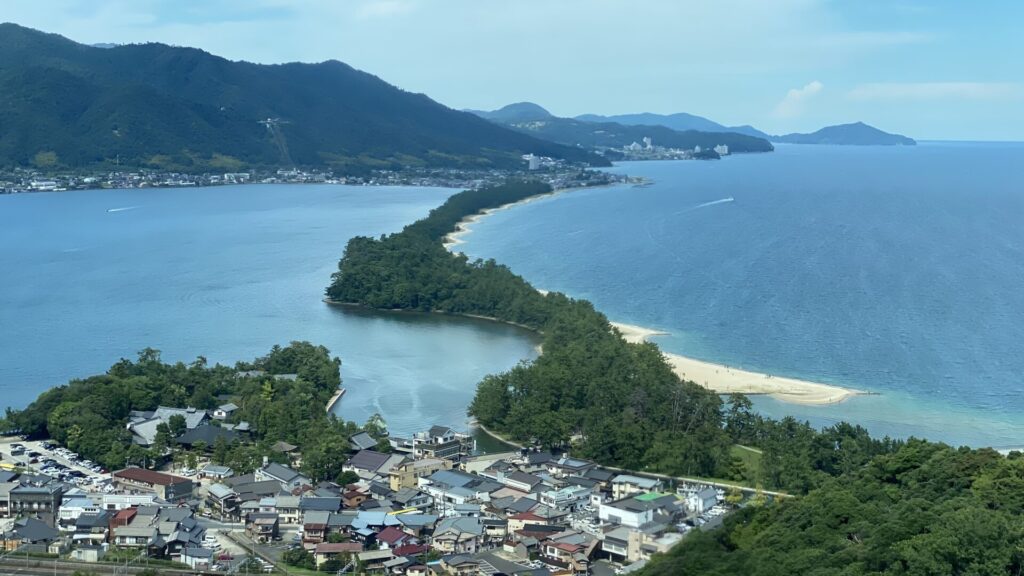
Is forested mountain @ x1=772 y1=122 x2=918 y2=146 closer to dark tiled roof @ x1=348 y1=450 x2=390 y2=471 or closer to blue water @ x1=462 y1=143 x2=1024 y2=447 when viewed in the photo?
blue water @ x1=462 y1=143 x2=1024 y2=447

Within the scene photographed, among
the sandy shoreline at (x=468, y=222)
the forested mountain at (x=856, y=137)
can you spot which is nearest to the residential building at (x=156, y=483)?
the sandy shoreline at (x=468, y=222)

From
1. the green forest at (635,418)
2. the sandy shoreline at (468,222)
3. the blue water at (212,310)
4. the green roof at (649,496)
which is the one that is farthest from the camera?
the sandy shoreline at (468,222)

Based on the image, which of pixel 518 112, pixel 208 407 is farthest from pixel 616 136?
pixel 208 407

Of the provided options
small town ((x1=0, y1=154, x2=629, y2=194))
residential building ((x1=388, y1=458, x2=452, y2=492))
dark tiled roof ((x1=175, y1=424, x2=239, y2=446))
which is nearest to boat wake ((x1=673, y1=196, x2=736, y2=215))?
small town ((x1=0, y1=154, x2=629, y2=194))

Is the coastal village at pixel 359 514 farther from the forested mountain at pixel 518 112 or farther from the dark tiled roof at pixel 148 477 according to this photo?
the forested mountain at pixel 518 112

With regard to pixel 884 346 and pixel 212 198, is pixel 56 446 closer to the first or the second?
pixel 884 346

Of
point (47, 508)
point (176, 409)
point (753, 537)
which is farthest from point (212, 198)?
point (753, 537)

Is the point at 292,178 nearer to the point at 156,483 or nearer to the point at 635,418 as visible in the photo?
the point at 635,418
